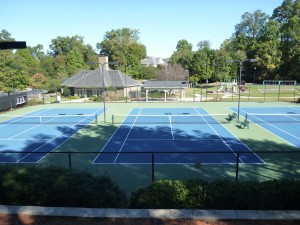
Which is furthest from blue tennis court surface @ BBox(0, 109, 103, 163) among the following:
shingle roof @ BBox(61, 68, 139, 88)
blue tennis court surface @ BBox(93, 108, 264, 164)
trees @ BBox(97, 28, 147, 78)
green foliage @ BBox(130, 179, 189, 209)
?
trees @ BBox(97, 28, 147, 78)

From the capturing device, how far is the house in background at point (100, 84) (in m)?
54.5

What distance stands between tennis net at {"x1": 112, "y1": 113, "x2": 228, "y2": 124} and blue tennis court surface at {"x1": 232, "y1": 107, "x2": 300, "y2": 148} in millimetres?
3719

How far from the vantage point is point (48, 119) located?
106 feet

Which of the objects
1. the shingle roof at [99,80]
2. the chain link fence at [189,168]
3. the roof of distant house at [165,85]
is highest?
the shingle roof at [99,80]

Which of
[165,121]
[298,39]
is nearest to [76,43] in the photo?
[298,39]

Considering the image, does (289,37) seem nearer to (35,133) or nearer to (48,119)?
(48,119)

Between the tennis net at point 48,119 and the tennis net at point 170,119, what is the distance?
325 cm

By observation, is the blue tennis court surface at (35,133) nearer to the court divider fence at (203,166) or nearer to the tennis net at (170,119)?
the court divider fence at (203,166)

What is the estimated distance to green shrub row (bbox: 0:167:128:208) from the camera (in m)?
7.40

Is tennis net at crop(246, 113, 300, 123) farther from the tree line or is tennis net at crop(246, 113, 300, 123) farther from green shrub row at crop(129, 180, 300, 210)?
the tree line

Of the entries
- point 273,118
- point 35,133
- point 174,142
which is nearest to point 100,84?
point 35,133

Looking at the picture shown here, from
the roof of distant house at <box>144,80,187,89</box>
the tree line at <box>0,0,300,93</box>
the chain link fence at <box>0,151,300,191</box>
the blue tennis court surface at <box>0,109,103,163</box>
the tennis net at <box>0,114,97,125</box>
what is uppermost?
the tree line at <box>0,0,300,93</box>

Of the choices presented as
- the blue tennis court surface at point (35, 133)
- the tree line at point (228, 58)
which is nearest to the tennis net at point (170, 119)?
the blue tennis court surface at point (35, 133)

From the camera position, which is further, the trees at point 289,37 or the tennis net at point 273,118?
the trees at point 289,37
